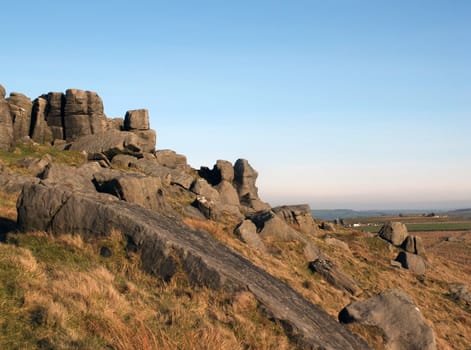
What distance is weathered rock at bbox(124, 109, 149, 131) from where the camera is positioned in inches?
2344

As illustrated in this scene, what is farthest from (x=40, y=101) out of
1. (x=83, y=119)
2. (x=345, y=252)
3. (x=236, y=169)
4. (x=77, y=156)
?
(x=345, y=252)

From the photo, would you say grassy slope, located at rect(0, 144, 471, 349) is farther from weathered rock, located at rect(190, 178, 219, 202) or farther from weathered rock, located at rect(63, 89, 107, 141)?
weathered rock, located at rect(63, 89, 107, 141)

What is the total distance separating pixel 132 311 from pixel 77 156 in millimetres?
39406

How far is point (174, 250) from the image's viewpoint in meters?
12.8

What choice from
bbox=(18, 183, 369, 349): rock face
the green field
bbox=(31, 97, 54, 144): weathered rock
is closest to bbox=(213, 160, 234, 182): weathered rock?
bbox=(31, 97, 54, 144): weathered rock

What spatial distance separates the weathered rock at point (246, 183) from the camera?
2368 inches

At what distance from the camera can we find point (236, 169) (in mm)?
63094

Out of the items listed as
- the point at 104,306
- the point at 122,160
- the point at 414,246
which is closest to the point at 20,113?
the point at 122,160

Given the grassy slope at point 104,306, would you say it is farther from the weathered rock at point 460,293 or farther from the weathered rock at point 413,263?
the weathered rock at point 413,263

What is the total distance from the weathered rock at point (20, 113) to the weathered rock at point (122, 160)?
1166 centimetres

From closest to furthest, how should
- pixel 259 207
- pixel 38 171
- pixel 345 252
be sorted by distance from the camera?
pixel 38 171 → pixel 345 252 → pixel 259 207

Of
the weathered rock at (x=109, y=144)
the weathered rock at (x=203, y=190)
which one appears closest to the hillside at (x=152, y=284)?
the weathered rock at (x=203, y=190)

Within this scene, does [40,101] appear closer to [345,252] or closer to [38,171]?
[38,171]

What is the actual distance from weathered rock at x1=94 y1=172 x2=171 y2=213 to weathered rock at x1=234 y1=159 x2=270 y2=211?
32.9 m
